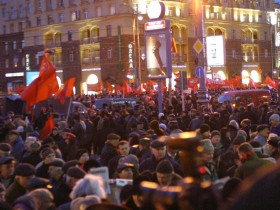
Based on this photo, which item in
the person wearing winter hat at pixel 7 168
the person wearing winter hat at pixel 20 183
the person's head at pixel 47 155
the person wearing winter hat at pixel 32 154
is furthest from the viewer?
the person wearing winter hat at pixel 32 154

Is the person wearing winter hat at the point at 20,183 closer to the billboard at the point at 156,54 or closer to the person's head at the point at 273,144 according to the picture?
the person's head at the point at 273,144

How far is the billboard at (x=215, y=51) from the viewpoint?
32531 millimetres

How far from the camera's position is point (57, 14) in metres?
74.0

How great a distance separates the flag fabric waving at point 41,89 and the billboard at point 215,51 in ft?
56.0

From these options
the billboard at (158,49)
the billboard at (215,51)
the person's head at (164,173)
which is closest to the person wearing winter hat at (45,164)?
the person's head at (164,173)

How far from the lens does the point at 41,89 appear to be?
15.6 metres

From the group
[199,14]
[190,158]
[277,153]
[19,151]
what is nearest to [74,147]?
[19,151]

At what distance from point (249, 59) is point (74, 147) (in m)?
72.5

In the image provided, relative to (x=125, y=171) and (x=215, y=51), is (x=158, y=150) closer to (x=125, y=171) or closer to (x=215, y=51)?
(x=125, y=171)

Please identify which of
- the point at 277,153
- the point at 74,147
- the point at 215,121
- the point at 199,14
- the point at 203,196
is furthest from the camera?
the point at 199,14

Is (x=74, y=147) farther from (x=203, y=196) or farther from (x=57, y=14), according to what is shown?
(x=57, y=14)

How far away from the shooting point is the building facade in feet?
219

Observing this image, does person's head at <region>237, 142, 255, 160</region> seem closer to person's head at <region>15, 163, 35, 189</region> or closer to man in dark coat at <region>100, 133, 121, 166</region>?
person's head at <region>15, 163, 35, 189</region>

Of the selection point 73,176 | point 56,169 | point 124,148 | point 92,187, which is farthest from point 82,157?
point 92,187
